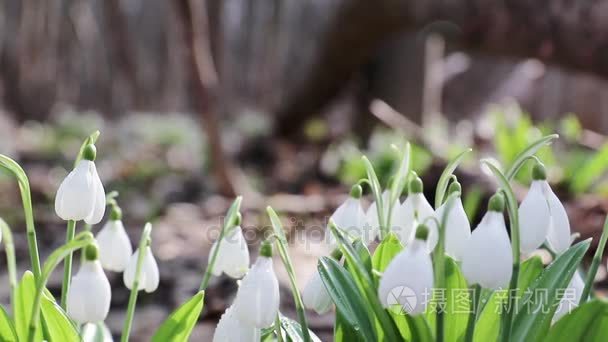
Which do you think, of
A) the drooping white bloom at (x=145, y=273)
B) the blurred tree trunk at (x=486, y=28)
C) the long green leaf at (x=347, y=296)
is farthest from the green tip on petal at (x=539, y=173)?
the blurred tree trunk at (x=486, y=28)

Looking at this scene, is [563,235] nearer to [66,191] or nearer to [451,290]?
[451,290]

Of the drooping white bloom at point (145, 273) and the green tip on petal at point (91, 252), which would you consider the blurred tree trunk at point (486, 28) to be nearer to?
the drooping white bloom at point (145, 273)

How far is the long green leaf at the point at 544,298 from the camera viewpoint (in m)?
0.72

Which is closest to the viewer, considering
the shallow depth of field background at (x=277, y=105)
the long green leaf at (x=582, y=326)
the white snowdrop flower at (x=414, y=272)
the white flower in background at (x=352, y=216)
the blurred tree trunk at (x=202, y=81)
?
the white snowdrop flower at (x=414, y=272)

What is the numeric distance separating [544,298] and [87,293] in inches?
18.4

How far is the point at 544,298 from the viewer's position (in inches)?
29.2

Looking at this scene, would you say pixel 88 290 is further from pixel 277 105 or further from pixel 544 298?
pixel 277 105

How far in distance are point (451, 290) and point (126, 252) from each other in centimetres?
37

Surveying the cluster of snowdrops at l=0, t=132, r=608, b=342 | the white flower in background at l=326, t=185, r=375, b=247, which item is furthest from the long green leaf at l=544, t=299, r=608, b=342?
the white flower in background at l=326, t=185, r=375, b=247

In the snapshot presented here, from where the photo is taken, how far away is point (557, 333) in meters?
0.70

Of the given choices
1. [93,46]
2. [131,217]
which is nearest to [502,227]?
[131,217]

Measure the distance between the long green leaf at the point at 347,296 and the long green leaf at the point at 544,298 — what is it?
0.15 metres

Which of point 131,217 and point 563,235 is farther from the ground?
point 563,235

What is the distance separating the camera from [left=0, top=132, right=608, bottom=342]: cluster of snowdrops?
613mm
